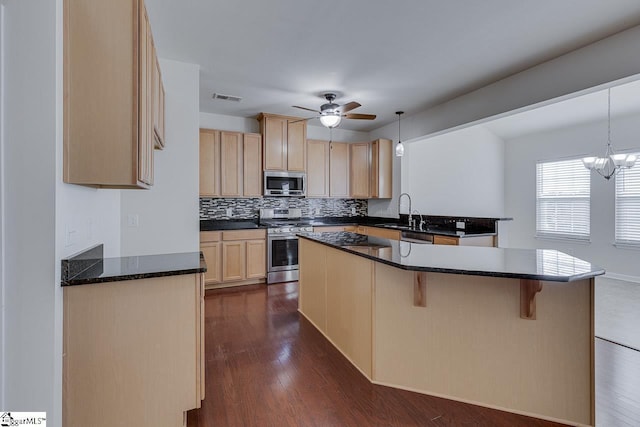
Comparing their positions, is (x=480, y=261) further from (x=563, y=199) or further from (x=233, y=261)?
(x=563, y=199)

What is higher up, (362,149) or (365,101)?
(365,101)

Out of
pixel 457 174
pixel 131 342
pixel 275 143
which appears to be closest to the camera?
pixel 131 342

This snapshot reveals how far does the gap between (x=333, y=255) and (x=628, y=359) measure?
246cm

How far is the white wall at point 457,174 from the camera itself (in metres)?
5.56

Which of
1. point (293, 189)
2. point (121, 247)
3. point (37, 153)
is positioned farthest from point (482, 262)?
point (293, 189)

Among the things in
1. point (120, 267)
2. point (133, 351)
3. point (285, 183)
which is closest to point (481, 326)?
point (133, 351)

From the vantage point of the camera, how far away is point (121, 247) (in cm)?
290

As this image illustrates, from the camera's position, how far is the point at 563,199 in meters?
5.84

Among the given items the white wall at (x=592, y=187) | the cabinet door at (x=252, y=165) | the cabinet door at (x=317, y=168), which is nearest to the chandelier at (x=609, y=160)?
the white wall at (x=592, y=187)

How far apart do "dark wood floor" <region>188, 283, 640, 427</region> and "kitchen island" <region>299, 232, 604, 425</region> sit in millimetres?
105

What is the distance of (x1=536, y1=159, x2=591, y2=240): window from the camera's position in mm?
5574

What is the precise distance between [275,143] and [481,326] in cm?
394

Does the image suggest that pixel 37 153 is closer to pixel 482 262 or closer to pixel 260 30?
pixel 260 30

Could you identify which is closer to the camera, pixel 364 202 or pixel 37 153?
pixel 37 153
